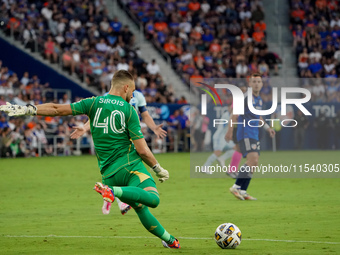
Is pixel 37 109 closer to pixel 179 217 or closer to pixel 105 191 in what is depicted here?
pixel 105 191

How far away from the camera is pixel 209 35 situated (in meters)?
41.3

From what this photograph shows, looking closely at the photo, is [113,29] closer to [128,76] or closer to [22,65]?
[22,65]

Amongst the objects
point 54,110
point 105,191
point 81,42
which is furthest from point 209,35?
point 105,191

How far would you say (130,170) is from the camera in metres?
8.72

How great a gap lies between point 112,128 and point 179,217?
432 cm

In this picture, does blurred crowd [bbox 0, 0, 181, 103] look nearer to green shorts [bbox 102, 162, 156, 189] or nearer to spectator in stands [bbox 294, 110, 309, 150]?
spectator in stands [bbox 294, 110, 309, 150]

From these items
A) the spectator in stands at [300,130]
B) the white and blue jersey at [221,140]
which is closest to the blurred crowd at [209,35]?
the spectator in stands at [300,130]

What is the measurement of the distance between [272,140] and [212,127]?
10.5ft

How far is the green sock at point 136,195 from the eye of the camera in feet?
26.7

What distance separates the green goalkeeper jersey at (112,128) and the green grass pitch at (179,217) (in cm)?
116

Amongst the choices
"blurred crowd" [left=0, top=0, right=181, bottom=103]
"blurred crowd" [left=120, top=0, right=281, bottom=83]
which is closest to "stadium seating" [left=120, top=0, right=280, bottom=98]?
"blurred crowd" [left=120, top=0, right=281, bottom=83]

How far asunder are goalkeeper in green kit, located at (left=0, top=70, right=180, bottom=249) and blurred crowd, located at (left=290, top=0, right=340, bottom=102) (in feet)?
93.3

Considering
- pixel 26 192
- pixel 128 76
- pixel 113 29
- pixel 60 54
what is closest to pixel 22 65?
pixel 60 54

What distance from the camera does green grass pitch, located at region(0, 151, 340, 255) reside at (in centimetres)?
939
